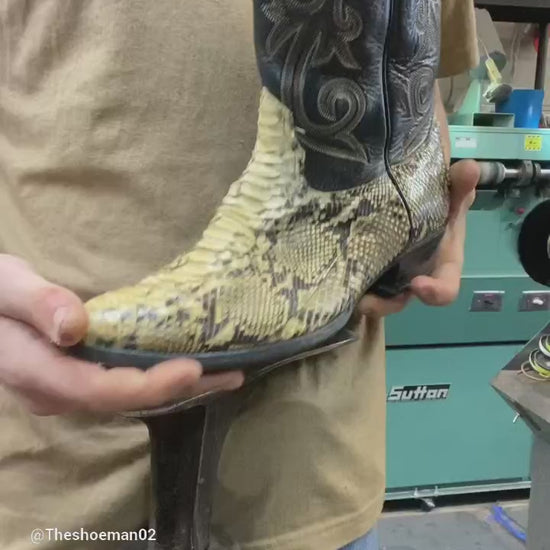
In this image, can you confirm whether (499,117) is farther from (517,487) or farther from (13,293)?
(13,293)

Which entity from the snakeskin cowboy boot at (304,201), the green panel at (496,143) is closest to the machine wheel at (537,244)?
the green panel at (496,143)

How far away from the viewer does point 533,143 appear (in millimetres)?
1543

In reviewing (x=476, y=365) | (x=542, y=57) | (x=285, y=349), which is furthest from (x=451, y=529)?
(x=285, y=349)

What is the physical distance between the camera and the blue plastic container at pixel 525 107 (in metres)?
1.59

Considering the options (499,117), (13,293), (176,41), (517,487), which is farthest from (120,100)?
(517,487)

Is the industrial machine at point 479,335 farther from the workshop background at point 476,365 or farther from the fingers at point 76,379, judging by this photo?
the fingers at point 76,379

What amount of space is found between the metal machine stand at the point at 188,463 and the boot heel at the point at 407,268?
1.6 inches

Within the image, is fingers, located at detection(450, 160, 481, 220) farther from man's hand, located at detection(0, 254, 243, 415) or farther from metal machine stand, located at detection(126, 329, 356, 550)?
man's hand, located at detection(0, 254, 243, 415)

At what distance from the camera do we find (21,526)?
451 millimetres

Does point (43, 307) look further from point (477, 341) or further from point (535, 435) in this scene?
point (477, 341)

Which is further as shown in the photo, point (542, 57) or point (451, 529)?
point (542, 57)

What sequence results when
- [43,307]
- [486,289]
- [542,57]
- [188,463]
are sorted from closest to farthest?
[43,307], [188,463], [486,289], [542,57]

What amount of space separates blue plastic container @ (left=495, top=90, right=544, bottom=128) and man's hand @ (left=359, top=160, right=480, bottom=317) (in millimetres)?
1176

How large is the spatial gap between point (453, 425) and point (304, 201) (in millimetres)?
1481
